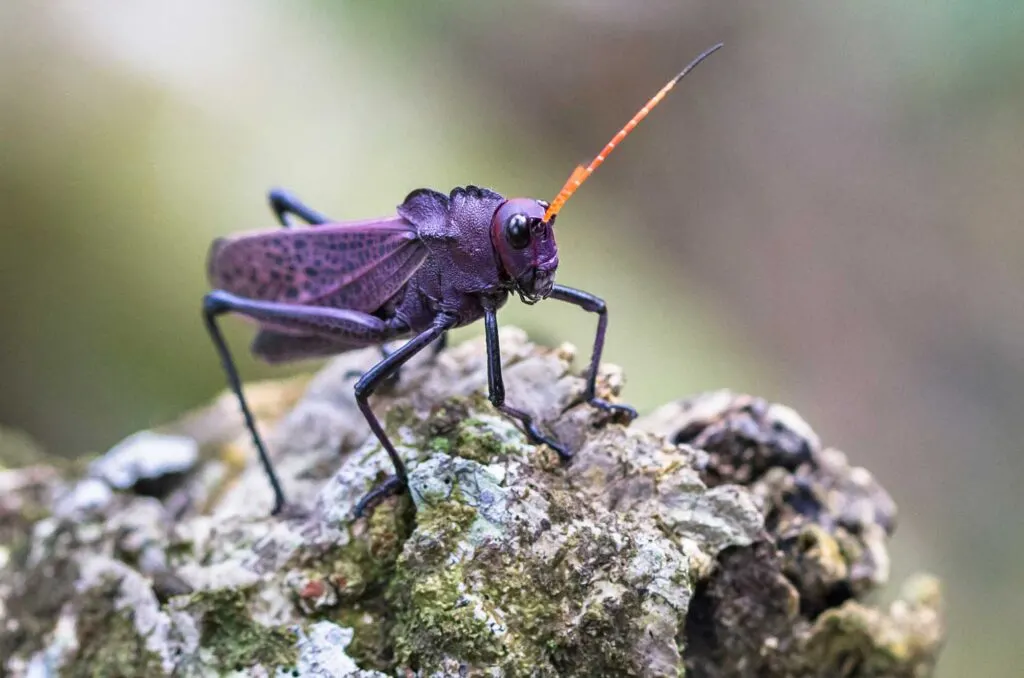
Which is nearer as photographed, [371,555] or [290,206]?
[371,555]

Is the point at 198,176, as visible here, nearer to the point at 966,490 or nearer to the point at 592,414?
the point at 592,414

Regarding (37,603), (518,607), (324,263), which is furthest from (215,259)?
(518,607)

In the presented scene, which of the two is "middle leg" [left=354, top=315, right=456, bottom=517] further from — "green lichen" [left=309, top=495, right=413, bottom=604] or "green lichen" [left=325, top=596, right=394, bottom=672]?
"green lichen" [left=325, top=596, right=394, bottom=672]

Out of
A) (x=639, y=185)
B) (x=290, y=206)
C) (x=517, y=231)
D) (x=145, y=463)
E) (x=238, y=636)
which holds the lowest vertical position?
(x=238, y=636)

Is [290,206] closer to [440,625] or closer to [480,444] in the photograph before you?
[480,444]

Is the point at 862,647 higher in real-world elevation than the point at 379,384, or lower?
higher

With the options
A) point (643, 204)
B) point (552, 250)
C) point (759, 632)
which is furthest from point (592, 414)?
point (643, 204)
